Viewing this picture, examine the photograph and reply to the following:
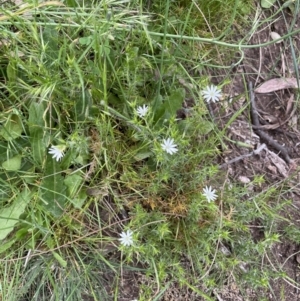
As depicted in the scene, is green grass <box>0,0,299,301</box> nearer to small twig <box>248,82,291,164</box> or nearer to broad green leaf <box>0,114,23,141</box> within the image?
broad green leaf <box>0,114,23,141</box>

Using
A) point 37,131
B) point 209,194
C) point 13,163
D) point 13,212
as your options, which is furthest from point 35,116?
point 209,194

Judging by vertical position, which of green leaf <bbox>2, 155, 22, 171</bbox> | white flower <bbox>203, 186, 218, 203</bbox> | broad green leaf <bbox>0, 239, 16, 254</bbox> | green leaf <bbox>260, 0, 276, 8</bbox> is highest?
green leaf <bbox>260, 0, 276, 8</bbox>

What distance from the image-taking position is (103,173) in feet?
4.18

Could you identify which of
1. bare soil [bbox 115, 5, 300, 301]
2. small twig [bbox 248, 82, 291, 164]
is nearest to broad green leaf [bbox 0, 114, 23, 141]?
bare soil [bbox 115, 5, 300, 301]

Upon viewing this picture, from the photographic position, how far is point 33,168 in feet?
4.12

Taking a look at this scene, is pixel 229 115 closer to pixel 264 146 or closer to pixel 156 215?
pixel 264 146

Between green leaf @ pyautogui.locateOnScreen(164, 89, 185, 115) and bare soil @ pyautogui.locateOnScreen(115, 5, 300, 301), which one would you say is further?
bare soil @ pyautogui.locateOnScreen(115, 5, 300, 301)

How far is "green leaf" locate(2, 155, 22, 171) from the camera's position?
1227mm

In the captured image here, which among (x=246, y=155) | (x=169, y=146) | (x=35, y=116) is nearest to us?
(x=169, y=146)

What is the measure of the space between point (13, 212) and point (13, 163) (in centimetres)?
13

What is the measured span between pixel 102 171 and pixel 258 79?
23.4 inches

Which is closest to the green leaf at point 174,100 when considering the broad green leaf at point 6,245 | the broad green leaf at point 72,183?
the broad green leaf at point 72,183

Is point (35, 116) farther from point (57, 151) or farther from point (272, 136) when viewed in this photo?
point (272, 136)

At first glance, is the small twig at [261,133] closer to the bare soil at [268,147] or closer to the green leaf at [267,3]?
the bare soil at [268,147]
